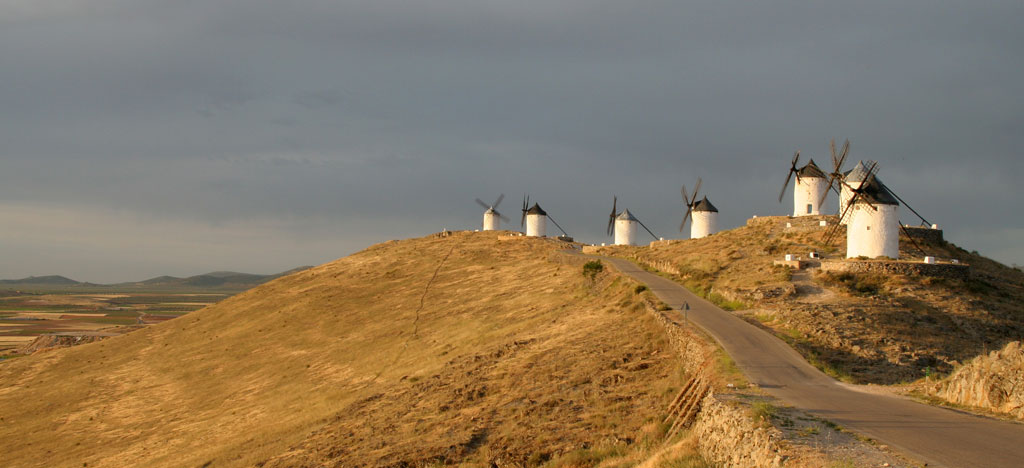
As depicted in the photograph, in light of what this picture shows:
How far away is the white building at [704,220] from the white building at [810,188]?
13.3m

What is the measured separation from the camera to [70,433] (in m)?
45.0

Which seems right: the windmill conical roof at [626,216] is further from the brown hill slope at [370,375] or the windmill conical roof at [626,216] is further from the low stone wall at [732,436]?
the low stone wall at [732,436]

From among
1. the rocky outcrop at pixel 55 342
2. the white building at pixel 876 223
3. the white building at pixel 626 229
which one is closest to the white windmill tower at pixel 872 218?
the white building at pixel 876 223

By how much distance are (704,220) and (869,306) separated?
44.8 metres

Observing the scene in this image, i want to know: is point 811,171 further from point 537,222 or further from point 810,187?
point 537,222

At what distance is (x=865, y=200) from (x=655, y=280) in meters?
14.1

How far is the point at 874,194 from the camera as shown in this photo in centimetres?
4606

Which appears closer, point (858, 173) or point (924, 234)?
point (858, 173)

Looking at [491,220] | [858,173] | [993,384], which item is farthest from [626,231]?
[993,384]

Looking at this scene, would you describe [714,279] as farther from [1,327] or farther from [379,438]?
[1,327]

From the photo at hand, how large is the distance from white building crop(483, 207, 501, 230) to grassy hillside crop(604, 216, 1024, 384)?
171ft

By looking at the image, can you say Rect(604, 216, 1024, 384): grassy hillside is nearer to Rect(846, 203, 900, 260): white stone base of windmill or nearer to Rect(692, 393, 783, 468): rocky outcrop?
Rect(846, 203, 900, 260): white stone base of windmill

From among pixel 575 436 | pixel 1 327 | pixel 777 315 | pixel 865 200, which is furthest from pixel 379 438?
pixel 1 327

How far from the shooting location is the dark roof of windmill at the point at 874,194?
151 ft
